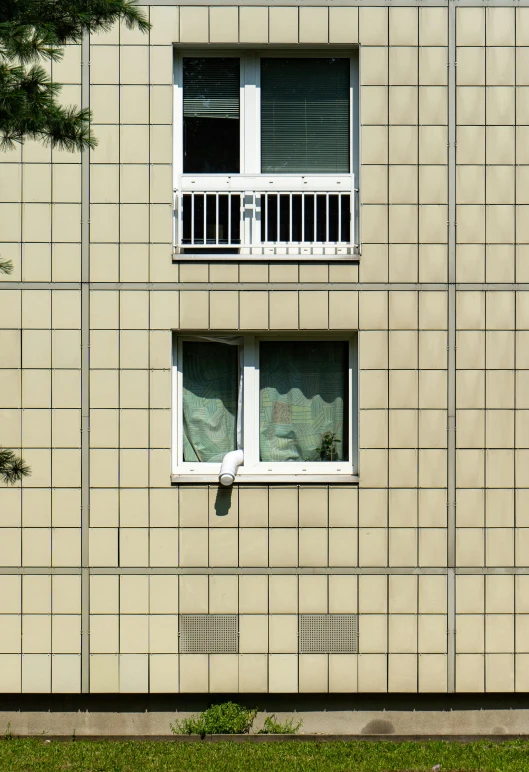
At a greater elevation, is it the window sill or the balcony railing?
the balcony railing

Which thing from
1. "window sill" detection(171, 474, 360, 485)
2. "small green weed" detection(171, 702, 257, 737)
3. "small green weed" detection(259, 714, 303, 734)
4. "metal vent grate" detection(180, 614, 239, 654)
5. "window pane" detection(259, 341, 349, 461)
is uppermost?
"window pane" detection(259, 341, 349, 461)

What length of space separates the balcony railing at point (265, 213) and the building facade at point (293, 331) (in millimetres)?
228

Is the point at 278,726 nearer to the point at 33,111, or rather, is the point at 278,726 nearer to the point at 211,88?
the point at 33,111

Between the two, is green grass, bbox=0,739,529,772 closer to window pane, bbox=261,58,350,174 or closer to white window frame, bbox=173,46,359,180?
white window frame, bbox=173,46,359,180

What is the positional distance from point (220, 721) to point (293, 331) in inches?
150

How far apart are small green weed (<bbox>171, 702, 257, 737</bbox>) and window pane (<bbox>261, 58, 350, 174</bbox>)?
535cm

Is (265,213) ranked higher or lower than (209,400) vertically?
higher

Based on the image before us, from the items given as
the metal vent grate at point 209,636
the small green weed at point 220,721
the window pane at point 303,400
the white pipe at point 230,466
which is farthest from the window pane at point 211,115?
the small green weed at point 220,721

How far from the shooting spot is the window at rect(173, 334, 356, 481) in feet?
24.4

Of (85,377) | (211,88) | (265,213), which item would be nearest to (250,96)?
(211,88)

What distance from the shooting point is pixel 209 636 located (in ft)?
23.2

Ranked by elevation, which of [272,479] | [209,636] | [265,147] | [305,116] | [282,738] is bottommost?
[282,738]

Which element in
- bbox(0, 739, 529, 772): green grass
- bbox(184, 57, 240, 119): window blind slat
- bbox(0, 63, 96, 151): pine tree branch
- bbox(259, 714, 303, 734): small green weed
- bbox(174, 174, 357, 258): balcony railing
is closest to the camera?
bbox(0, 63, 96, 151): pine tree branch

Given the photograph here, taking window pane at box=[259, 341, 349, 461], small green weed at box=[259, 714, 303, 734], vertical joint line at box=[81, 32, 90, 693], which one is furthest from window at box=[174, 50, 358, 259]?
small green weed at box=[259, 714, 303, 734]
